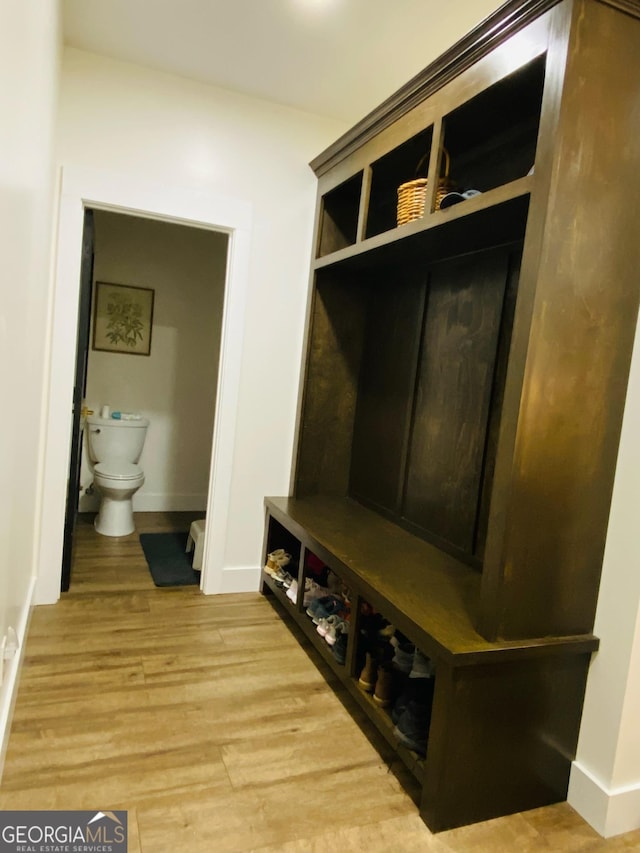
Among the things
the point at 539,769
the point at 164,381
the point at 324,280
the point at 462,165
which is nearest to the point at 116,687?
the point at 539,769

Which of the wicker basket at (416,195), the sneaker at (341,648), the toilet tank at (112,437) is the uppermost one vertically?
the wicker basket at (416,195)

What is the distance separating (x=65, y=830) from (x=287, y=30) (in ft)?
9.21

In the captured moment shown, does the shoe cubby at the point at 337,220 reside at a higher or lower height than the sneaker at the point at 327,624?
higher

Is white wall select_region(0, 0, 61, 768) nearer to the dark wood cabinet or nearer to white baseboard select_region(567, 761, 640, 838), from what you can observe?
the dark wood cabinet

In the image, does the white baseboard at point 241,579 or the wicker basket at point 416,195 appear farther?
the white baseboard at point 241,579

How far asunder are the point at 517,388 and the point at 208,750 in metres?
1.50

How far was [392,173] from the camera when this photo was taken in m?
2.53

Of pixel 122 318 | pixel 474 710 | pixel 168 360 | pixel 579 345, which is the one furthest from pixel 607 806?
pixel 122 318

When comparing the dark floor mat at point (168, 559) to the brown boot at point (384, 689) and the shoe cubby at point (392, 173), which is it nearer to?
the brown boot at point (384, 689)

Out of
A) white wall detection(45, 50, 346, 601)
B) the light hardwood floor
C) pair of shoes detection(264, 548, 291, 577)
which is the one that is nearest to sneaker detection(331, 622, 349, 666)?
the light hardwood floor

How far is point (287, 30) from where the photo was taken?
2189 mm

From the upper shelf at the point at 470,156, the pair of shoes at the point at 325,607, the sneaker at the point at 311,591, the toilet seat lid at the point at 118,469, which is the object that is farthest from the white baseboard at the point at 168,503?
the upper shelf at the point at 470,156

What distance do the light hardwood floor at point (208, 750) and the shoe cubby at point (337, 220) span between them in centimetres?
200

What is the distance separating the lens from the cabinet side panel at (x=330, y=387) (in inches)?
116
